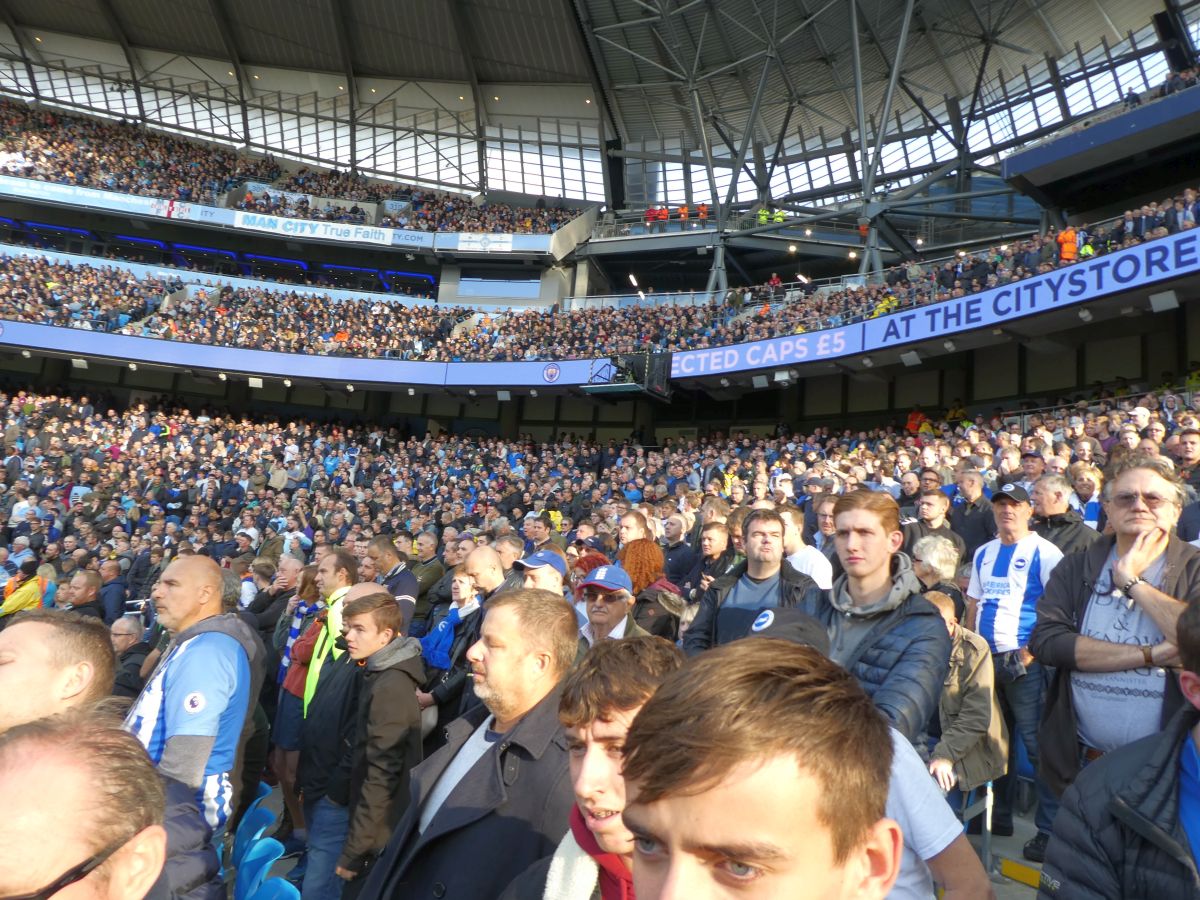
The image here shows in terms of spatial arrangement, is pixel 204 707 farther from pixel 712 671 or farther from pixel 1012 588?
pixel 1012 588

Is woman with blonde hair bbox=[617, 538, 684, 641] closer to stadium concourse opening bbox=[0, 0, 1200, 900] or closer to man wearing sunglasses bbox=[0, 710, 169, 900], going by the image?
stadium concourse opening bbox=[0, 0, 1200, 900]

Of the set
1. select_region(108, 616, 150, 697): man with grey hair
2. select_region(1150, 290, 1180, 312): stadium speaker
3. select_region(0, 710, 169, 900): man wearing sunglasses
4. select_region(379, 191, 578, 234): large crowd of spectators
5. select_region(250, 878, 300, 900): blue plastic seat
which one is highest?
select_region(379, 191, 578, 234): large crowd of spectators

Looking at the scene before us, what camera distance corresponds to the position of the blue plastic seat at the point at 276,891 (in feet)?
8.16

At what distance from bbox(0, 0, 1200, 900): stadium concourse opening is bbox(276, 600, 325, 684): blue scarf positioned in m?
0.06

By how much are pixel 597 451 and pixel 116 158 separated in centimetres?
2565

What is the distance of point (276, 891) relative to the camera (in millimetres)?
2520

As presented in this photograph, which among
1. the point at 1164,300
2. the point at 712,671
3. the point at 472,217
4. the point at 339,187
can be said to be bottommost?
the point at 712,671

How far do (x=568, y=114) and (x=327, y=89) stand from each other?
1091 centimetres

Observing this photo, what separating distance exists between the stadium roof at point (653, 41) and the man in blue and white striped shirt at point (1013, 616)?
76.2ft

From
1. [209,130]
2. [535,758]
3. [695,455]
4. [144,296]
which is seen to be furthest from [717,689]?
[209,130]

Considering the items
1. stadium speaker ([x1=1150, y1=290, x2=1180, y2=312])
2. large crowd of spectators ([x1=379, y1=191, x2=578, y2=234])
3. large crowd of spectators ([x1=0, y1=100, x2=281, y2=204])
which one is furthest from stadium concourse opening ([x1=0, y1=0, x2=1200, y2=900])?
stadium speaker ([x1=1150, y1=290, x2=1180, y2=312])

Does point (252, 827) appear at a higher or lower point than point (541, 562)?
lower

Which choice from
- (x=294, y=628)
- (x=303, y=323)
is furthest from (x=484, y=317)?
(x=294, y=628)

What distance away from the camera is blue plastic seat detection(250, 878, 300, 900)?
2.49m
